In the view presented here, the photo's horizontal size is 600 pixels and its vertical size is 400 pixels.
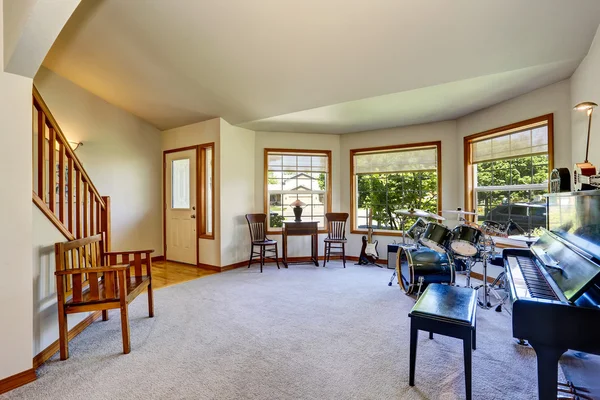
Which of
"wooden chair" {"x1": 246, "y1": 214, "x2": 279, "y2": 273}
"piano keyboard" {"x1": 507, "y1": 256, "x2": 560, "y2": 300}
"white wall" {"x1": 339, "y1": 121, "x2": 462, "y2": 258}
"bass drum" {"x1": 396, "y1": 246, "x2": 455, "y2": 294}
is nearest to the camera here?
"piano keyboard" {"x1": 507, "y1": 256, "x2": 560, "y2": 300}

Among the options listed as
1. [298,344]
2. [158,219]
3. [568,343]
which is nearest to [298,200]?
[158,219]

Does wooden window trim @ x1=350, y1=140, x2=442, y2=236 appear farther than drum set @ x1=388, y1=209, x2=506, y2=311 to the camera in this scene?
Yes

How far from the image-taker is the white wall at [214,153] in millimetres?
4613

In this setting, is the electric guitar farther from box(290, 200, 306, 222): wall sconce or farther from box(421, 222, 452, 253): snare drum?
box(421, 222, 452, 253): snare drum

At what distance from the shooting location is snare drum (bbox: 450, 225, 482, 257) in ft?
8.90

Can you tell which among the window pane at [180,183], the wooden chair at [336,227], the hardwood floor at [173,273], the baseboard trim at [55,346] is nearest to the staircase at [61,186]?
the baseboard trim at [55,346]

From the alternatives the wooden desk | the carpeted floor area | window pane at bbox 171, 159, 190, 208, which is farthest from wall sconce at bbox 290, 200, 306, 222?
the carpeted floor area

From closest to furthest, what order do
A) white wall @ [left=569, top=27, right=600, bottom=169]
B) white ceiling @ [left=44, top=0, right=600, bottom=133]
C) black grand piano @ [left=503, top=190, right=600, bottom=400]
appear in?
black grand piano @ [left=503, top=190, right=600, bottom=400]
white ceiling @ [left=44, top=0, right=600, bottom=133]
white wall @ [left=569, top=27, right=600, bottom=169]

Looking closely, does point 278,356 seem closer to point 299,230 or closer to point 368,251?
point 299,230

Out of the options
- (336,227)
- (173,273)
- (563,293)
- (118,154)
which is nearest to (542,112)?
(563,293)

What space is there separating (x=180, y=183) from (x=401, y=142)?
392 centimetres

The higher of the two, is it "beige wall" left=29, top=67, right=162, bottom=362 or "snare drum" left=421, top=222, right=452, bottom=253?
"beige wall" left=29, top=67, right=162, bottom=362

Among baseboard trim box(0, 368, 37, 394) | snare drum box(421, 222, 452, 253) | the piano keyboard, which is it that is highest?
snare drum box(421, 222, 452, 253)

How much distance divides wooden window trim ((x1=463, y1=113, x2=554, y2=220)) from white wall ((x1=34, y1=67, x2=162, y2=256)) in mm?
5142
